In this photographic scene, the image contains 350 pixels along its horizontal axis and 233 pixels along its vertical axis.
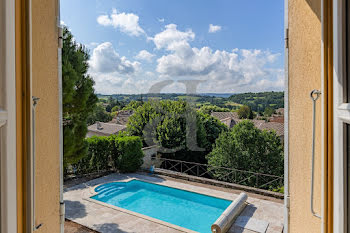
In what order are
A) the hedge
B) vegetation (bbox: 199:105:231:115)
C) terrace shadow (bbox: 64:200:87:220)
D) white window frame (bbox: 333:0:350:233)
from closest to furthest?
white window frame (bbox: 333:0:350:233) < terrace shadow (bbox: 64:200:87:220) < the hedge < vegetation (bbox: 199:105:231:115)

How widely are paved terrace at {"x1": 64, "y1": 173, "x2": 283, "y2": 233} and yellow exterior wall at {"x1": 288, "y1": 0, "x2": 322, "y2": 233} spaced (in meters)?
3.59

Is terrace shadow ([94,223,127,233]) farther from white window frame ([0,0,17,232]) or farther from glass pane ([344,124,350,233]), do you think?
glass pane ([344,124,350,233])

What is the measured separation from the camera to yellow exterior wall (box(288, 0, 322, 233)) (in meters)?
1.36

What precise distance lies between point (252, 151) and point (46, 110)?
11.6 meters

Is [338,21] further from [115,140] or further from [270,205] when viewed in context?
[115,140]

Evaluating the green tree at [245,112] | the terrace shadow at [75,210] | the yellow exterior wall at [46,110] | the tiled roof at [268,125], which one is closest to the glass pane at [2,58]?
the yellow exterior wall at [46,110]

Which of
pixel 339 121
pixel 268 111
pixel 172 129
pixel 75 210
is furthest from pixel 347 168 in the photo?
pixel 268 111

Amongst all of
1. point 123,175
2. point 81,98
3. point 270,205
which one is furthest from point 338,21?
point 123,175

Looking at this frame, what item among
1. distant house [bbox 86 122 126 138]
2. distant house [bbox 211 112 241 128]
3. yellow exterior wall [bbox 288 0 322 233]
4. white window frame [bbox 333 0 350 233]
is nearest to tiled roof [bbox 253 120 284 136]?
distant house [bbox 211 112 241 128]

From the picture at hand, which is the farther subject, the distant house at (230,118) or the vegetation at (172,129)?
the distant house at (230,118)

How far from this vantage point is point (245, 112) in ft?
58.5

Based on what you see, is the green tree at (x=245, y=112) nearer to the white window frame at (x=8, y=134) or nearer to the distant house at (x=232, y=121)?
the distant house at (x=232, y=121)

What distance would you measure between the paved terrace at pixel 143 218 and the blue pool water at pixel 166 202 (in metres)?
0.29

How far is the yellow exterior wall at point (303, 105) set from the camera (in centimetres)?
136
